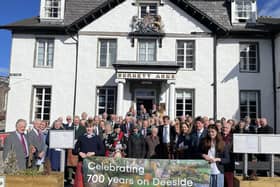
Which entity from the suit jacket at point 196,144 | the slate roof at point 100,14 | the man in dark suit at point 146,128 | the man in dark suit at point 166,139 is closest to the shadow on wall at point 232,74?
the slate roof at point 100,14

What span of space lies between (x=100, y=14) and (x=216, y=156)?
13118 mm

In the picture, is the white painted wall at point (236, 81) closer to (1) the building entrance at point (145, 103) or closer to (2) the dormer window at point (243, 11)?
(2) the dormer window at point (243, 11)

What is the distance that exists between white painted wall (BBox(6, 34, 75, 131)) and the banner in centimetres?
1077

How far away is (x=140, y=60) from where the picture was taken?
16.2 m

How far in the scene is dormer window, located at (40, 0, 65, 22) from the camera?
17219 millimetres

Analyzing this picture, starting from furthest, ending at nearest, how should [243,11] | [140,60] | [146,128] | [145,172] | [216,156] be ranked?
[243,11]
[140,60]
[146,128]
[145,172]
[216,156]

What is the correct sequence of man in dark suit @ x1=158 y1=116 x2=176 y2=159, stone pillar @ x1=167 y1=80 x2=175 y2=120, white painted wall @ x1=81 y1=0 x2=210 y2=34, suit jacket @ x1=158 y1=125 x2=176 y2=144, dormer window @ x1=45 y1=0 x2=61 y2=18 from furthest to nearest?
dormer window @ x1=45 y1=0 x2=61 y2=18 < white painted wall @ x1=81 y1=0 x2=210 y2=34 < stone pillar @ x1=167 y1=80 x2=175 y2=120 < suit jacket @ x1=158 y1=125 x2=176 y2=144 < man in dark suit @ x1=158 y1=116 x2=176 y2=159

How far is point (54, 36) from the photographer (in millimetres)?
16625

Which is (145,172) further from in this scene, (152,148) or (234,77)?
(234,77)

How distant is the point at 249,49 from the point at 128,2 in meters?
7.58

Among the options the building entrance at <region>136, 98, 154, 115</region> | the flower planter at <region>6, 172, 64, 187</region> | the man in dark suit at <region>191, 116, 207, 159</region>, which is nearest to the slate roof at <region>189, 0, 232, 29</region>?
the building entrance at <region>136, 98, 154, 115</region>

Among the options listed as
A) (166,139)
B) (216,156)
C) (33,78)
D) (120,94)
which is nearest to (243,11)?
(120,94)

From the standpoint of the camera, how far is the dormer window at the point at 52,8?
57.2 feet

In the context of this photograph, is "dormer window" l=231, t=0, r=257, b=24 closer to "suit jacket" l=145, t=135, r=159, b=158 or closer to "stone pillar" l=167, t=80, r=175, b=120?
"stone pillar" l=167, t=80, r=175, b=120
